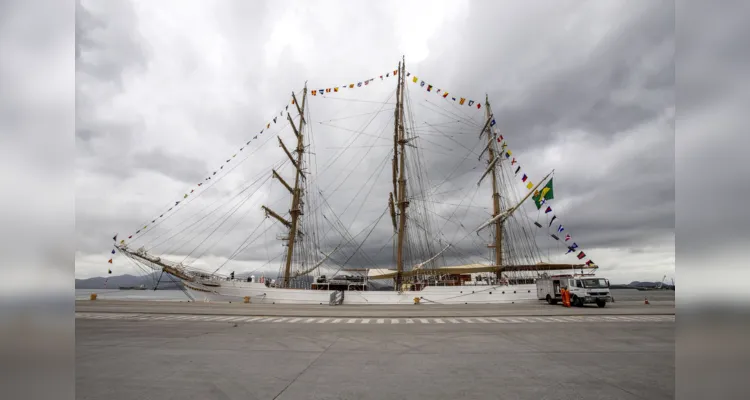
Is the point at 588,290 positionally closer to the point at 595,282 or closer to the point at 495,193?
the point at 595,282

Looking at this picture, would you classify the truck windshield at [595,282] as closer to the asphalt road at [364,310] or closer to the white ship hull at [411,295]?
the asphalt road at [364,310]

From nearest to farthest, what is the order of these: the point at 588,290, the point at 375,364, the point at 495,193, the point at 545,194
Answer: the point at 375,364 → the point at 588,290 → the point at 545,194 → the point at 495,193

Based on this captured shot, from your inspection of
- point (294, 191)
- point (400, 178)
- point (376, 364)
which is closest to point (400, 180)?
point (400, 178)

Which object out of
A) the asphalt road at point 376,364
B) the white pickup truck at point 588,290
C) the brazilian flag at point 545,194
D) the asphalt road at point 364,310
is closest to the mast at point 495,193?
the brazilian flag at point 545,194

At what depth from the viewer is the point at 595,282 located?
2620cm

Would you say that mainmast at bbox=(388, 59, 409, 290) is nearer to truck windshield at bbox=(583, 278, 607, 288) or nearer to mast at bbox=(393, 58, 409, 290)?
mast at bbox=(393, 58, 409, 290)

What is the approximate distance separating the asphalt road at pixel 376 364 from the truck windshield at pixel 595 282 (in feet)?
49.8

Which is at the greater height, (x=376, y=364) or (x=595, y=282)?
(x=376, y=364)

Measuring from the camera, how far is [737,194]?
1.98 metres

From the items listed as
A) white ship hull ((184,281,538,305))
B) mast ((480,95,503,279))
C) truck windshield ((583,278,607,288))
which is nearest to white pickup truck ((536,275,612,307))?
truck windshield ((583,278,607,288))

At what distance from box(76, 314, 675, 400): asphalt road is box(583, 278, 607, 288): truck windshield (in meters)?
15.2

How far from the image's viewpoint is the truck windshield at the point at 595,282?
1025 inches

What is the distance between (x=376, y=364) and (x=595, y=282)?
81.5 ft

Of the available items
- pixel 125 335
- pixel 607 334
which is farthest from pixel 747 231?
pixel 125 335
